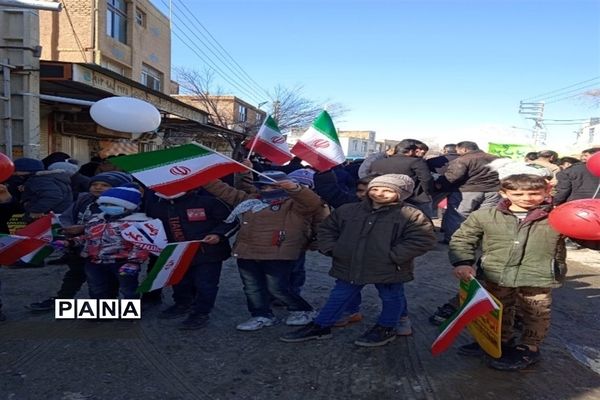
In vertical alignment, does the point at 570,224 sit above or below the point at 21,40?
below

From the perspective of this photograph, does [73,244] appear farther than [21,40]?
No

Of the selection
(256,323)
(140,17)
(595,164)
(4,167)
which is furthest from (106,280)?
(140,17)

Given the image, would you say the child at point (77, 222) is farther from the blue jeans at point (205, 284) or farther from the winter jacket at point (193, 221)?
the blue jeans at point (205, 284)

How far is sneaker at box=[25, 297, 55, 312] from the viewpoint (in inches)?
172

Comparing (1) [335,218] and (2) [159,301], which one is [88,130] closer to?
(2) [159,301]

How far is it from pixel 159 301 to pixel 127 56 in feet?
51.9

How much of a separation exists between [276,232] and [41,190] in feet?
12.3

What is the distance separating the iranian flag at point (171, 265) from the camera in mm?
3893

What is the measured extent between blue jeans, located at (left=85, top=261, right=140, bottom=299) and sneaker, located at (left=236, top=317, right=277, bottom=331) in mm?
988

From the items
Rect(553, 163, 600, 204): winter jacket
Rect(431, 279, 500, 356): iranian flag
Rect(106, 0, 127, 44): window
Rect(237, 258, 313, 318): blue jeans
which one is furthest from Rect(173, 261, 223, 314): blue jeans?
Rect(106, 0, 127, 44): window

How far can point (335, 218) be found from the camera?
12.3ft

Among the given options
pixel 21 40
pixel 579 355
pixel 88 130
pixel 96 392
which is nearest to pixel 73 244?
pixel 96 392

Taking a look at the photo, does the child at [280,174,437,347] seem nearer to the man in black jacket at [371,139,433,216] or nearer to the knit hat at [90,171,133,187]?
the knit hat at [90,171,133,187]

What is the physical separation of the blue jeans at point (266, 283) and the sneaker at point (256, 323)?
4 cm
